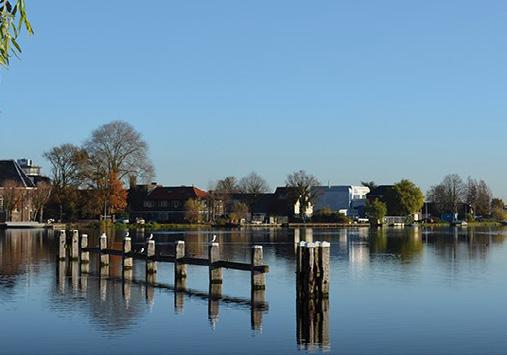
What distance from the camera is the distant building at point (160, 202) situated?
5325 inches

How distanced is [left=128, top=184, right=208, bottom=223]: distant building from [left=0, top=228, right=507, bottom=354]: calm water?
314ft

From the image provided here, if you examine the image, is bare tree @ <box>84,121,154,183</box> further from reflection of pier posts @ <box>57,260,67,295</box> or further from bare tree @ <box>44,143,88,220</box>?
reflection of pier posts @ <box>57,260,67,295</box>

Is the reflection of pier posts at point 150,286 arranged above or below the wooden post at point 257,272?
below

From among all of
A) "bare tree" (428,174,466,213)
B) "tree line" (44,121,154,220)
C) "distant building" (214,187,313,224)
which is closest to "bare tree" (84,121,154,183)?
"tree line" (44,121,154,220)

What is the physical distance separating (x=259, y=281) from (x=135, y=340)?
936cm

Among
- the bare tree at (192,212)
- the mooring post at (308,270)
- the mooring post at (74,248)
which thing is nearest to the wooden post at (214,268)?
the mooring post at (308,270)

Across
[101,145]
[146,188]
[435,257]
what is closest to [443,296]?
[435,257]

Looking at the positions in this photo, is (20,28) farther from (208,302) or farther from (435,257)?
(435,257)

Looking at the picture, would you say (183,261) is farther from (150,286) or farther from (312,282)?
(312,282)

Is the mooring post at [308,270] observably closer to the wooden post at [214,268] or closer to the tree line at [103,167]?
the wooden post at [214,268]

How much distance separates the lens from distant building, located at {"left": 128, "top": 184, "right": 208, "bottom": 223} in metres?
135

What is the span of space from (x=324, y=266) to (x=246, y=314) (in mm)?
3428

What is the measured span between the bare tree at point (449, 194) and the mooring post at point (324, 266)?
505ft

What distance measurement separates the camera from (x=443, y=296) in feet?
96.1
